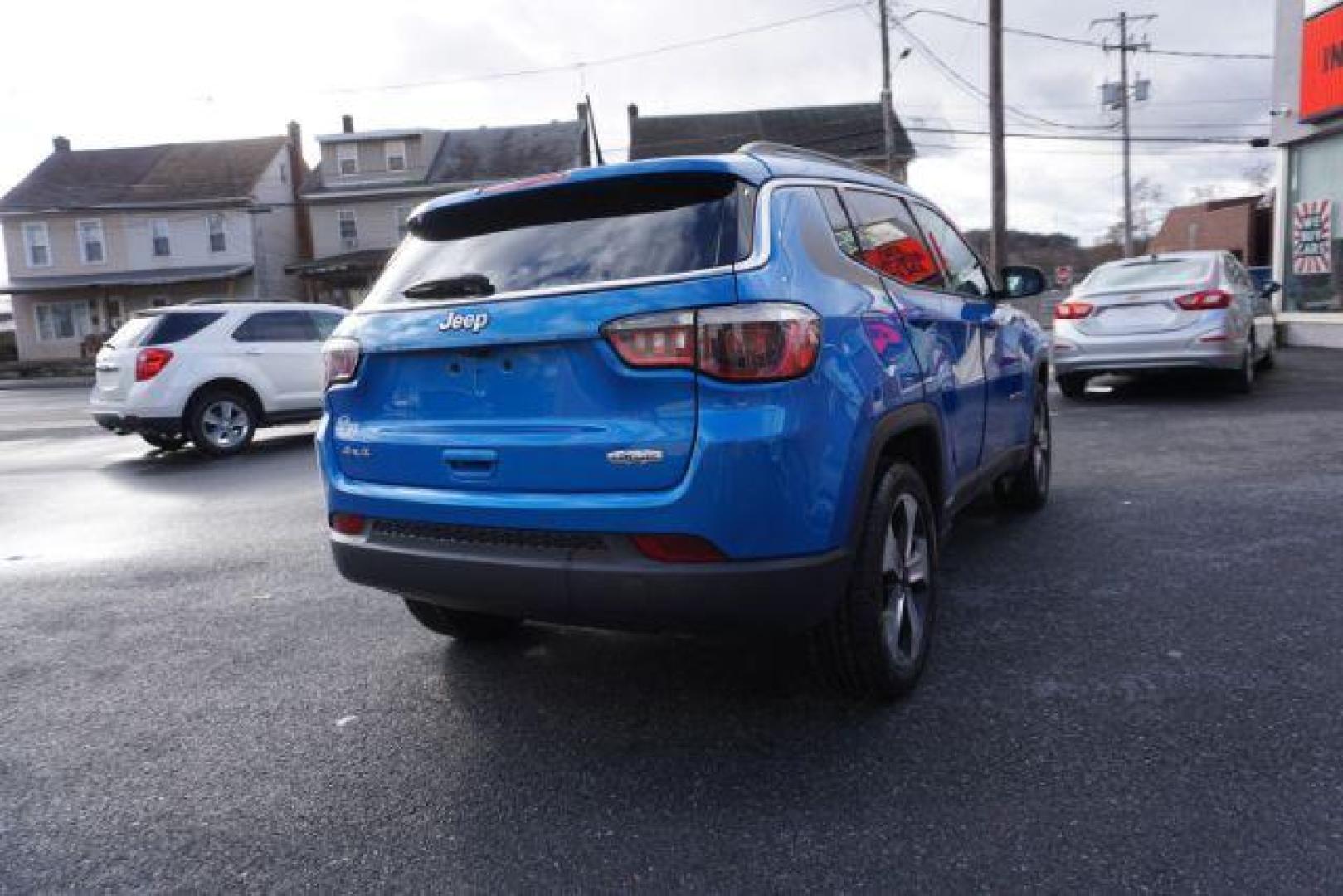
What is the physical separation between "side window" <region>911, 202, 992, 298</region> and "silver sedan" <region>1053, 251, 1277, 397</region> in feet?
19.2

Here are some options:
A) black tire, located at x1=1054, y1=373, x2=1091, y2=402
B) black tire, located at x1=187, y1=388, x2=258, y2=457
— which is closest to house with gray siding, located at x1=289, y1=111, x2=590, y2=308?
black tire, located at x1=187, y1=388, x2=258, y2=457

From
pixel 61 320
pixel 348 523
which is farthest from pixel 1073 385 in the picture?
pixel 61 320

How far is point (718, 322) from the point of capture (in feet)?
8.68

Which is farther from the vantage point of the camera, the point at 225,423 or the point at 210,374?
the point at 225,423

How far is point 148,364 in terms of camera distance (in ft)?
33.7

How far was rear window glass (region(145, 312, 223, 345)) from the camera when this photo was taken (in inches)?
410

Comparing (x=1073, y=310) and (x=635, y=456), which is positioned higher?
(x=1073, y=310)

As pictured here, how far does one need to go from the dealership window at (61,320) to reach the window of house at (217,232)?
5760 millimetres

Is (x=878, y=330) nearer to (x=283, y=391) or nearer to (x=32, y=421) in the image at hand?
(x=283, y=391)

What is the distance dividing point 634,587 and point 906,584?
1.11 metres

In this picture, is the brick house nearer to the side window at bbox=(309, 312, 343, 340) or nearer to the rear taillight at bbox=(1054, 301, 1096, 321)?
the rear taillight at bbox=(1054, 301, 1096, 321)

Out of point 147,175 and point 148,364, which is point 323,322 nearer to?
point 148,364

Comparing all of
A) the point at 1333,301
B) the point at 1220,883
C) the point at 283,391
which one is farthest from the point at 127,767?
the point at 1333,301

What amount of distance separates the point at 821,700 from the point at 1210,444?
5821mm
